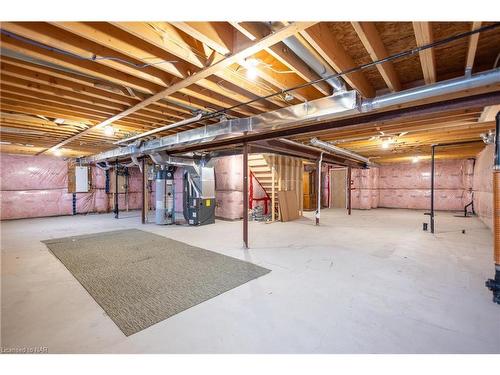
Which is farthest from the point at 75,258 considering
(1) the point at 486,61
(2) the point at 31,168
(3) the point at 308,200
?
(3) the point at 308,200

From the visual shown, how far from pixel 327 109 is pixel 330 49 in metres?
0.86

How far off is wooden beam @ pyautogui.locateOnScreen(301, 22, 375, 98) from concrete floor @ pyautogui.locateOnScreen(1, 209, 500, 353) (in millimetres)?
2172

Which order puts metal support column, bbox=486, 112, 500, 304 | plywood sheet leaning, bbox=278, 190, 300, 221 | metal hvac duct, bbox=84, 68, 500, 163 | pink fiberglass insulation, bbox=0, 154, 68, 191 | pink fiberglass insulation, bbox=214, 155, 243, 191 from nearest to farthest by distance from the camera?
metal hvac duct, bbox=84, 68, 500, 163 < metal support column, bbox=486, 112, 500, 304 < plywood sheet leaning, bbox=278, 190, 300, 221 < pink fiberglass insulation, bbox=214, 155, 243, 191 < pink fiberglass insulation, bbox=0, 154, 68, 191

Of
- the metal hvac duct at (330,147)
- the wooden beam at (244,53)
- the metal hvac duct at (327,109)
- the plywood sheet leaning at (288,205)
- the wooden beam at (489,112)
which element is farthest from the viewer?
the plywood sheet leaning at (288,205)

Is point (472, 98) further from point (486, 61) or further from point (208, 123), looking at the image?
point (208, 123)

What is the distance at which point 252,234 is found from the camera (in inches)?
206

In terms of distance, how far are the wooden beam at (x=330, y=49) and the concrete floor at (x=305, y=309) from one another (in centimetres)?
217

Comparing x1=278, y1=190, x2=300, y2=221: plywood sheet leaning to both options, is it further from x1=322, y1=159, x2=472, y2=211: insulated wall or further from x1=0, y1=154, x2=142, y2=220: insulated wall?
x1=0, y1=154, x2=142, y2=220: insulated wall

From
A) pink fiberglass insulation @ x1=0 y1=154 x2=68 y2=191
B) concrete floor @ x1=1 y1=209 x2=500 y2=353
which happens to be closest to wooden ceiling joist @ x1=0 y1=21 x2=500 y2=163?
concrete floor @ x1=1 y1=209 x2=500 y2=353

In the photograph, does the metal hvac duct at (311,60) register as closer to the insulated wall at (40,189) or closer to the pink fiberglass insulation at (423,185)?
the pink fiberglass insulation at (423,185)

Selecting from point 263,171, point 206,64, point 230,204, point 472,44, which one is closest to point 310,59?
point 206,64

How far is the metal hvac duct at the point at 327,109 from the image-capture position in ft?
6.37

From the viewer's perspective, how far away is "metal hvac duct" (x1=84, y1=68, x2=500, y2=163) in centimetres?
194

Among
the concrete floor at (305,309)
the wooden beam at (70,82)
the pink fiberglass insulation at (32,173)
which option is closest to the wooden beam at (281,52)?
the wooden beam at (70,82)
